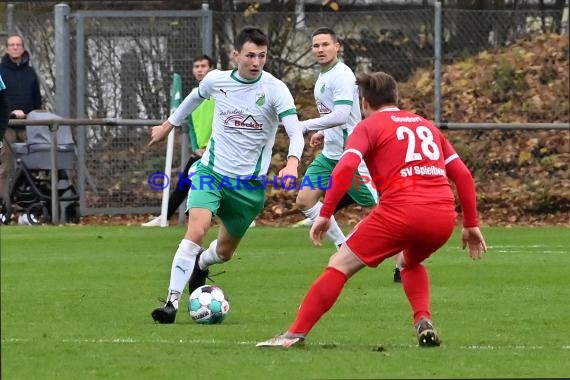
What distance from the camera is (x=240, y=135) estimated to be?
1072 centimetres

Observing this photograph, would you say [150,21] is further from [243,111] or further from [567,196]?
[243,111]

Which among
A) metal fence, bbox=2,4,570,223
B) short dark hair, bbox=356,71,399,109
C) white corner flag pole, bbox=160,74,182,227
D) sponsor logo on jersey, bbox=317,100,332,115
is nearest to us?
short dark hair, bbox=356,71,399,109

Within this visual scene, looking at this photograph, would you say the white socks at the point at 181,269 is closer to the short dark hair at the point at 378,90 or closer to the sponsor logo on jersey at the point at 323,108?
the short dark hair at the point at 378,90

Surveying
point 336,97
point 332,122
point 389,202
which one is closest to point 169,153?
point 336,97

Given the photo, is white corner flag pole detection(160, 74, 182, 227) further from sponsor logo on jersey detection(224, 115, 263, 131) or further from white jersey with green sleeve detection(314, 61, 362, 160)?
sponsor logo on jersey detection(224, 115, 263, 131)

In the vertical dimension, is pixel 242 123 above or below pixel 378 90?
below

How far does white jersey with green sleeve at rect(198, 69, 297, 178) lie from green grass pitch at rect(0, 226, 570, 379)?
1.10m

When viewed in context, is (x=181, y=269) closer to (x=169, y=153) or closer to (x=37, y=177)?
(x=169, y=153)

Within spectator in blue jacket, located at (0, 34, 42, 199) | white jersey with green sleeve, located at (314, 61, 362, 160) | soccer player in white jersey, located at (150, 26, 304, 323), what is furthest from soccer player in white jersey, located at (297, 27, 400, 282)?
spectator in blue jacket, located at (0, 34, 42, 199)

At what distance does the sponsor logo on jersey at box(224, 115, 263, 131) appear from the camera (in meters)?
10.7

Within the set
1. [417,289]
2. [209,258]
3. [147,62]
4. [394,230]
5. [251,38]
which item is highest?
[251,38]

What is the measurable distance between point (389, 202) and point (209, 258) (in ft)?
9.67

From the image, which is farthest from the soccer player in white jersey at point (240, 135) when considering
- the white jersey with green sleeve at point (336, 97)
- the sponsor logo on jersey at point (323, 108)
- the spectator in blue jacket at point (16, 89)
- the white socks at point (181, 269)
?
the spectator in blue jacket at point (16, 89)

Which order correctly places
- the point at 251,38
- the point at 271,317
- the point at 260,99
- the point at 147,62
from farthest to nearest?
the point at 147,62 < the point at 260,99 < the point at 251,38 < the point at 271,317
